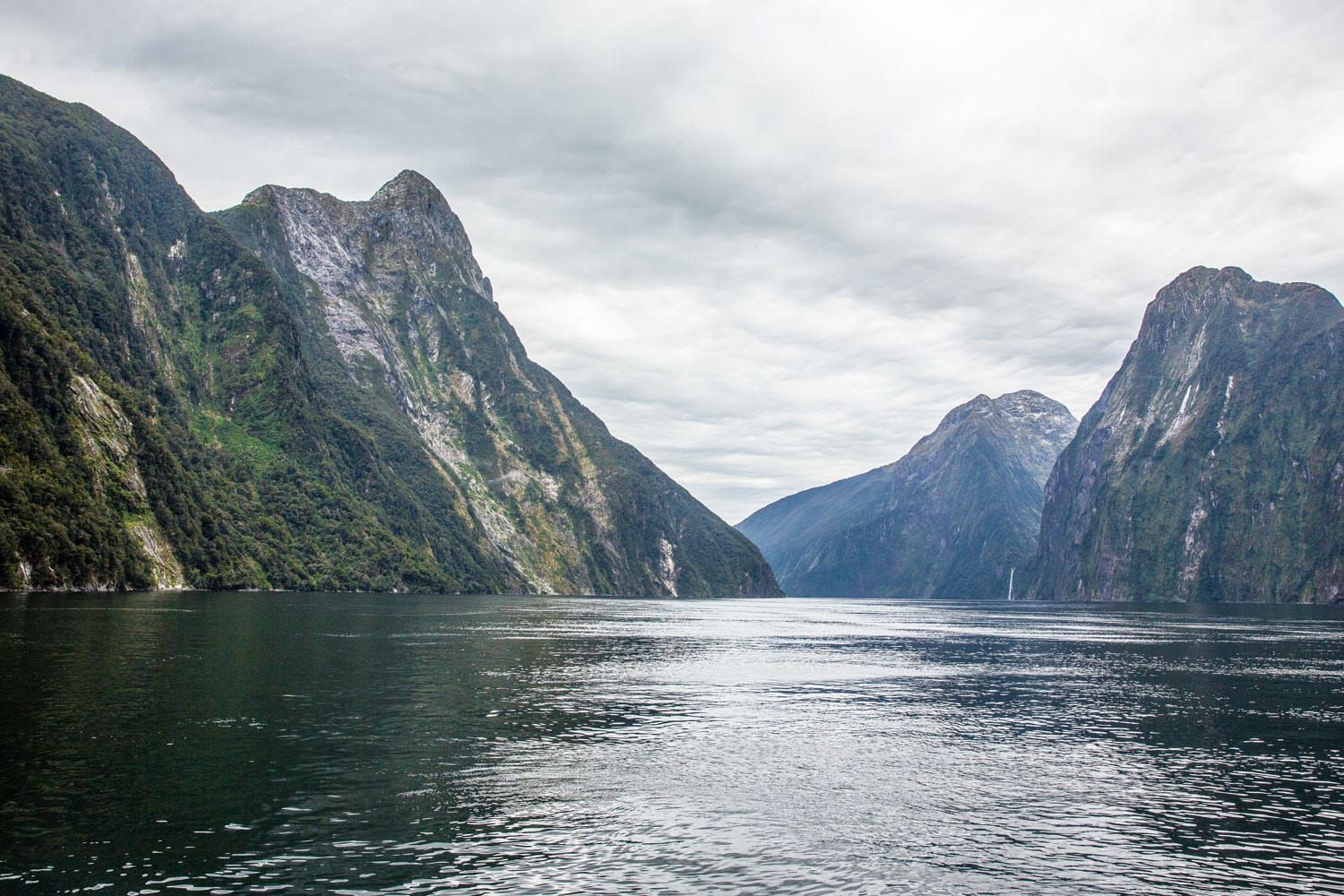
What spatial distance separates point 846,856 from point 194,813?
2070cm

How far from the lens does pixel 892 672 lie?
90.4 meters

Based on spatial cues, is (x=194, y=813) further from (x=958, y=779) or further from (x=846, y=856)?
(x=958, y=779)

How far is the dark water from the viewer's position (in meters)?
27.5

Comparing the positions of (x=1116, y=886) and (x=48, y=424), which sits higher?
(x=48, y=424)

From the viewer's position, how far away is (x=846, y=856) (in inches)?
1171

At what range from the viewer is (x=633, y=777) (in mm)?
40125

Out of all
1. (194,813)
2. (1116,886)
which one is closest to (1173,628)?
(1116,886)

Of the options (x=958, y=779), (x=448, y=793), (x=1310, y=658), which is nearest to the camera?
(x=448, y=793)

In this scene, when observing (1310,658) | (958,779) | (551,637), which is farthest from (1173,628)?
(958,779)

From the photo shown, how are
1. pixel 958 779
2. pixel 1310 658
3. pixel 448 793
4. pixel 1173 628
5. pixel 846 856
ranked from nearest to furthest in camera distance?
pixel 846 856 < pixel 448 793 < pixel 958 779 < pixel 1310 658 < pixel 1173 628

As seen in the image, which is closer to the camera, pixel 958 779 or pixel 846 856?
pixel 846 856

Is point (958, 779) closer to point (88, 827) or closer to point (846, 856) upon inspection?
point (846, 856)

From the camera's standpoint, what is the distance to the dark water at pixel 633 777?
27.5 m

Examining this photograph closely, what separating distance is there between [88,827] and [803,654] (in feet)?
283
